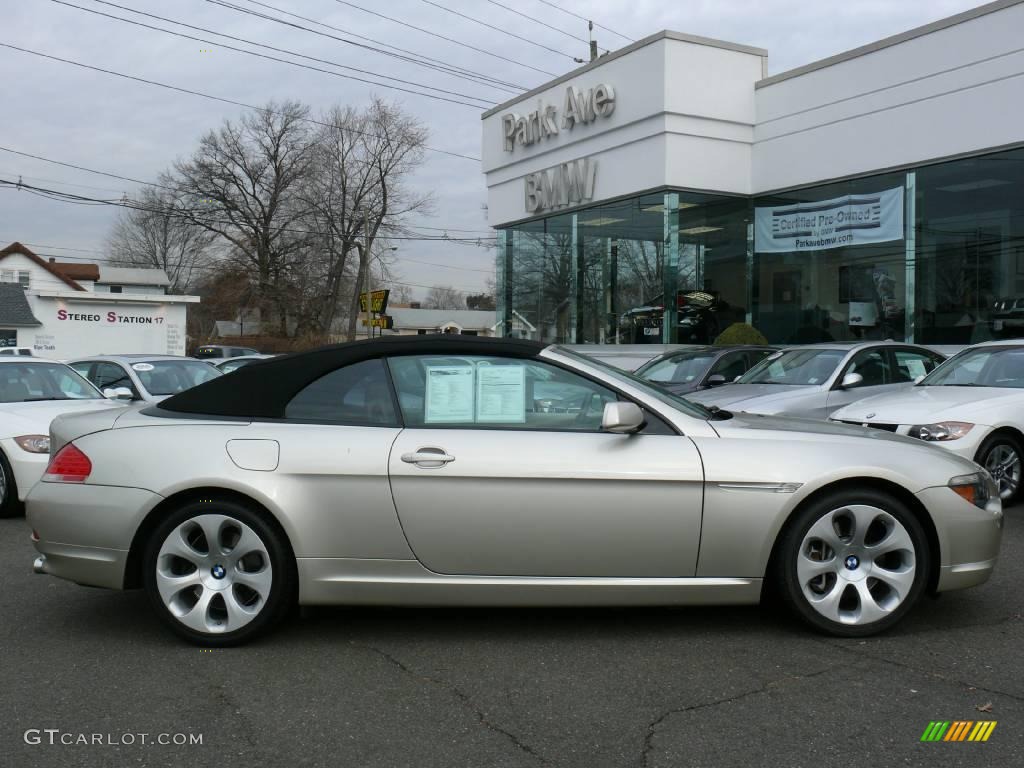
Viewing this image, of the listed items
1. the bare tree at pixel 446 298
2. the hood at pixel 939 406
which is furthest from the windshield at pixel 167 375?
the bare tree at pixel 446 298

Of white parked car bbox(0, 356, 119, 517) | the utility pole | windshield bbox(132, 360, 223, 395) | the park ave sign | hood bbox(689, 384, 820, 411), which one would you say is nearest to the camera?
white parked car bbox(0, 356, 119, 517)

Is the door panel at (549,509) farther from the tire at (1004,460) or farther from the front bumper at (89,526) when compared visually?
the tire at (1004,460)

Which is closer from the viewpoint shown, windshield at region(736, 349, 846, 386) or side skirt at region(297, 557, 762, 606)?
side skirt at region(297, 557, 762, 606)

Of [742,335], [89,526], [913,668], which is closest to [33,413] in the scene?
[89,526]

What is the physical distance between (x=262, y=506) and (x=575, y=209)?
19.1m

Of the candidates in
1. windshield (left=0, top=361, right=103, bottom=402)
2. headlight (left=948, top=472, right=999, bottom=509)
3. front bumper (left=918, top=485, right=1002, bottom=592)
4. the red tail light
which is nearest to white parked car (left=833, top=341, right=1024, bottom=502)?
headlight (left=948, top=472, right=999, bottom=509)

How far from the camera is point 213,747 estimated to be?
3402mm

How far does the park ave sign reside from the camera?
21.0 metres

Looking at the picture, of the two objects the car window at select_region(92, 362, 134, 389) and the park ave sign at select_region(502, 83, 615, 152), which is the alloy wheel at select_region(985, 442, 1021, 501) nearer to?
the car window at select_region(92, 362, 134, 389)

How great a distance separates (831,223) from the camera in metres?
18.7

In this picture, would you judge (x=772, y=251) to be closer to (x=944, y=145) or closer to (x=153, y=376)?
(x=944, y=145)

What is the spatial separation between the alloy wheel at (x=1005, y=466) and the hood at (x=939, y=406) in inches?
12.1

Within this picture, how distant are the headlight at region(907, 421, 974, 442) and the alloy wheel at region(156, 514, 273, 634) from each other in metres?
5.70

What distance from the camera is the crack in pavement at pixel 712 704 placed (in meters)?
3.38
